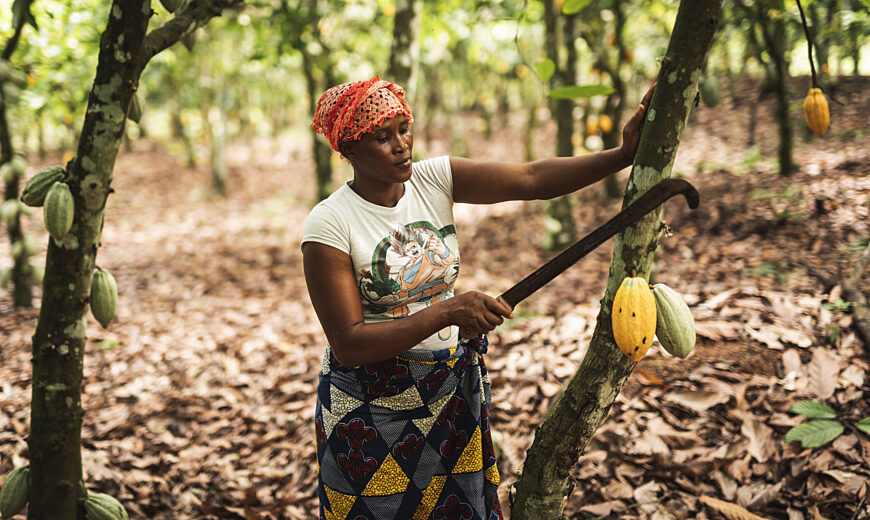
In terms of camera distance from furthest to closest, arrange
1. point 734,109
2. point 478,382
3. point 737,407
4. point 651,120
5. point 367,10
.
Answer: point 734,109 < point 367,10 < point 737,407 < point 478,382 < point 651,120

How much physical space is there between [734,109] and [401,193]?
28.3ft

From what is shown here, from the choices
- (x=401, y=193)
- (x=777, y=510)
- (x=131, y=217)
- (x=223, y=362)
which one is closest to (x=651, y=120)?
(x=401, y=193)

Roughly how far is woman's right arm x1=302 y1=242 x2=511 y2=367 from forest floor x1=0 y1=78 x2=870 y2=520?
2.40ft

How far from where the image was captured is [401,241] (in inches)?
61.4

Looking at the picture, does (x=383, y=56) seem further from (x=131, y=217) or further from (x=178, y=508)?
(x=178, y=508)

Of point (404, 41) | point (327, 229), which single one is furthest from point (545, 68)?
point (404, 41)

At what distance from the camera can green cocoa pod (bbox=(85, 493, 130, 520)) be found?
1884mm

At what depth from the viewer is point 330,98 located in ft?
5.04

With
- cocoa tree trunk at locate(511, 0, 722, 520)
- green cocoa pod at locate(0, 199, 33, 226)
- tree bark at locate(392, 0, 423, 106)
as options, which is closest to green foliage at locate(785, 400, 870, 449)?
cocoa tree trunk at locate(511, 0, 722, 520)

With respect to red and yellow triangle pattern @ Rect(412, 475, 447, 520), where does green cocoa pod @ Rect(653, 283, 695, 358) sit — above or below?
above

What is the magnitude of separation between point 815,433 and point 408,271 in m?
1.62

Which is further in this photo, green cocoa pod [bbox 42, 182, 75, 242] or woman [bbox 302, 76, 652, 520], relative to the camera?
green cocoa pod [bbox 42, 182, 75, 242]

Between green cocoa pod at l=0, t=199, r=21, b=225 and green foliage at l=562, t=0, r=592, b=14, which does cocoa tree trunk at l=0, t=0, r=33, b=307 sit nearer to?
green cocoa pod at l=0, t=199, r=21, b=225

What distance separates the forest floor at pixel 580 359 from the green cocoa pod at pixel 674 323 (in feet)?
2.01
